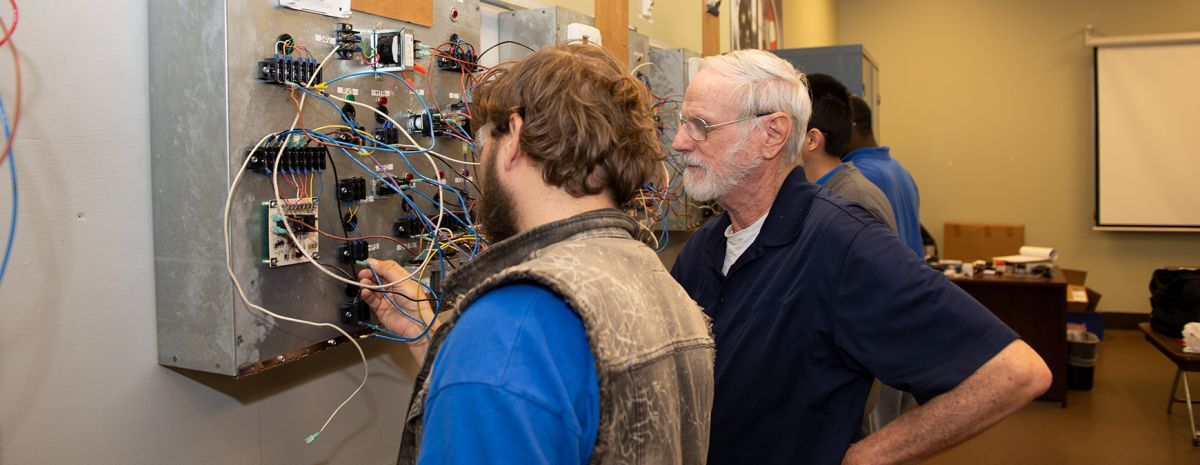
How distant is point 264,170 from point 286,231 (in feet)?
0.38

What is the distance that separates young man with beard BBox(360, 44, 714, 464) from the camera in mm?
759

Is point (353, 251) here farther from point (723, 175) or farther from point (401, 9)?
point (723, 175)

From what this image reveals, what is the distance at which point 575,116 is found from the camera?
3.05 ft

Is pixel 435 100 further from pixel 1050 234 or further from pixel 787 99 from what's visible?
pixel 1050 234

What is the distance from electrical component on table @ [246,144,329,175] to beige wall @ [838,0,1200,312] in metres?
6.74

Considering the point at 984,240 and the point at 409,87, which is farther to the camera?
the point at 984,240

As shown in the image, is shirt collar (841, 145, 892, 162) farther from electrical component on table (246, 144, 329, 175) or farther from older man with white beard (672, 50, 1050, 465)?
electrical component on table (246, 144, 329, 175)

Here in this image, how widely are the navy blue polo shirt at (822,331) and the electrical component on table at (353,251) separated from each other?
0.71 metres

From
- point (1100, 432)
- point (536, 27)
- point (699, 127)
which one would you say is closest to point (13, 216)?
point (699, 127)

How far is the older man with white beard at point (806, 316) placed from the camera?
1299 mm

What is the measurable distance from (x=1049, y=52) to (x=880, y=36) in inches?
54.4

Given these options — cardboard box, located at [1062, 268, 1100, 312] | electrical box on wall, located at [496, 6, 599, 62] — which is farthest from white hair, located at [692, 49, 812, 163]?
cardboard box, located at [1062, 268, 1100, 312]

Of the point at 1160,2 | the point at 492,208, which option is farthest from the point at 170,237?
the point at 1160,2

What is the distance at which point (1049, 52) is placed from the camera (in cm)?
696
